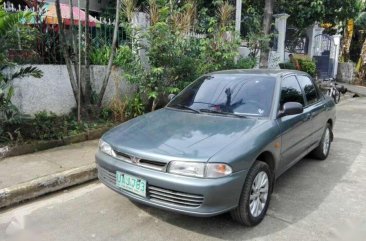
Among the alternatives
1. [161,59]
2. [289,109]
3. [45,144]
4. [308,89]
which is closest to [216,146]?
[289,109]

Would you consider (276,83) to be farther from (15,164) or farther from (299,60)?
(299,60)

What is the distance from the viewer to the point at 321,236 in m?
3.42

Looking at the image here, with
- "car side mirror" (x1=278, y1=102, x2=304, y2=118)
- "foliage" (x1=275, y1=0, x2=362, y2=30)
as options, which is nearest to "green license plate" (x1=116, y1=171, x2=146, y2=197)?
"car side mirror" (x1=278, y1=102, x2=304, y2=118)

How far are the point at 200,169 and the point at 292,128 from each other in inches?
66.1

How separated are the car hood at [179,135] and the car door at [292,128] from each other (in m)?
0.46

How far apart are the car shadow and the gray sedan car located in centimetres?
17

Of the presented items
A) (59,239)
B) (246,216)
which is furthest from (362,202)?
(59,239)

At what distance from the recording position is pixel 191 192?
309 cm

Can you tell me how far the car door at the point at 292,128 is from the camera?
4125 millimetres

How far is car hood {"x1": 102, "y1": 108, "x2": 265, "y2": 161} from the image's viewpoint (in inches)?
128

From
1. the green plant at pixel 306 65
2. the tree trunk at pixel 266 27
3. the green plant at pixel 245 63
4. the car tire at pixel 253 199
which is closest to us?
the car tire at pixel 253 199

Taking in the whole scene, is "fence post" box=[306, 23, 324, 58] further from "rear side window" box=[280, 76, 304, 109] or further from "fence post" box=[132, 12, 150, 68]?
"rear side window" box=[280, 76, 304, 109]

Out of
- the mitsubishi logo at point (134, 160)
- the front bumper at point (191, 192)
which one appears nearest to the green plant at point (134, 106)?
the mitsubishi logo at point (134, 160)

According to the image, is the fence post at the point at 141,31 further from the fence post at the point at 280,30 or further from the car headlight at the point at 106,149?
the fence post at the point at 280,30
